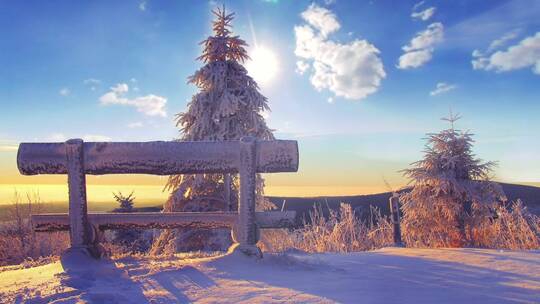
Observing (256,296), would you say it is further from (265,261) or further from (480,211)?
(480,211)

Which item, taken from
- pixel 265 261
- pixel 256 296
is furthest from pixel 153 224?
pixel 256 296

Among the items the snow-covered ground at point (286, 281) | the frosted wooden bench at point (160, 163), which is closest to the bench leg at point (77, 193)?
the frosted wooden bench at point (160, 163)

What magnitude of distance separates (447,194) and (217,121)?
6.14 meters

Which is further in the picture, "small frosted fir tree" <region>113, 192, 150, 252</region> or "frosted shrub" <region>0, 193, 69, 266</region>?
"small frosted fir tree" <region>113, 192, 150, 252</region>

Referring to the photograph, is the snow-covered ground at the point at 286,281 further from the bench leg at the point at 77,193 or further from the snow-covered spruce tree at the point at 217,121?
the snow-covered spruce tree at the point at 217,121

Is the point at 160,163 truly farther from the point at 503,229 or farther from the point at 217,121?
the point at 503,229

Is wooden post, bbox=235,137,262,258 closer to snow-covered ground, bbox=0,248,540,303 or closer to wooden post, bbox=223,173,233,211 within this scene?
snow-covered ground, bbox=0,248,540,303

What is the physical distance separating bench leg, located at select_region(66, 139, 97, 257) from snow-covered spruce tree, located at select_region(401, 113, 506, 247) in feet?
26.2

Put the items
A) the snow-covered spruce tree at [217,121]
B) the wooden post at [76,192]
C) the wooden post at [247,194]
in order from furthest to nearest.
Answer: the snow-covered spruce tree at [217,121]
the wooden post at [76,192]
the wooden post at [247,194]

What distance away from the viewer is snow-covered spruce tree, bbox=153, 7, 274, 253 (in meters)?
11.1

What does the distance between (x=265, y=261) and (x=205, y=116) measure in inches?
280

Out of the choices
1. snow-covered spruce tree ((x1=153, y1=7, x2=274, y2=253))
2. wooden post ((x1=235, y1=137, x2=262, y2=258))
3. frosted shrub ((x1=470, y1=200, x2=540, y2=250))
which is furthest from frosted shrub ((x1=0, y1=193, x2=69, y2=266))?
frosted shrub ((x1=470, y1=200, x2=540, y2=250))

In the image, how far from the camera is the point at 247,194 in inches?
199

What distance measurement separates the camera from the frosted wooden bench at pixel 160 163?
5.11 meters
